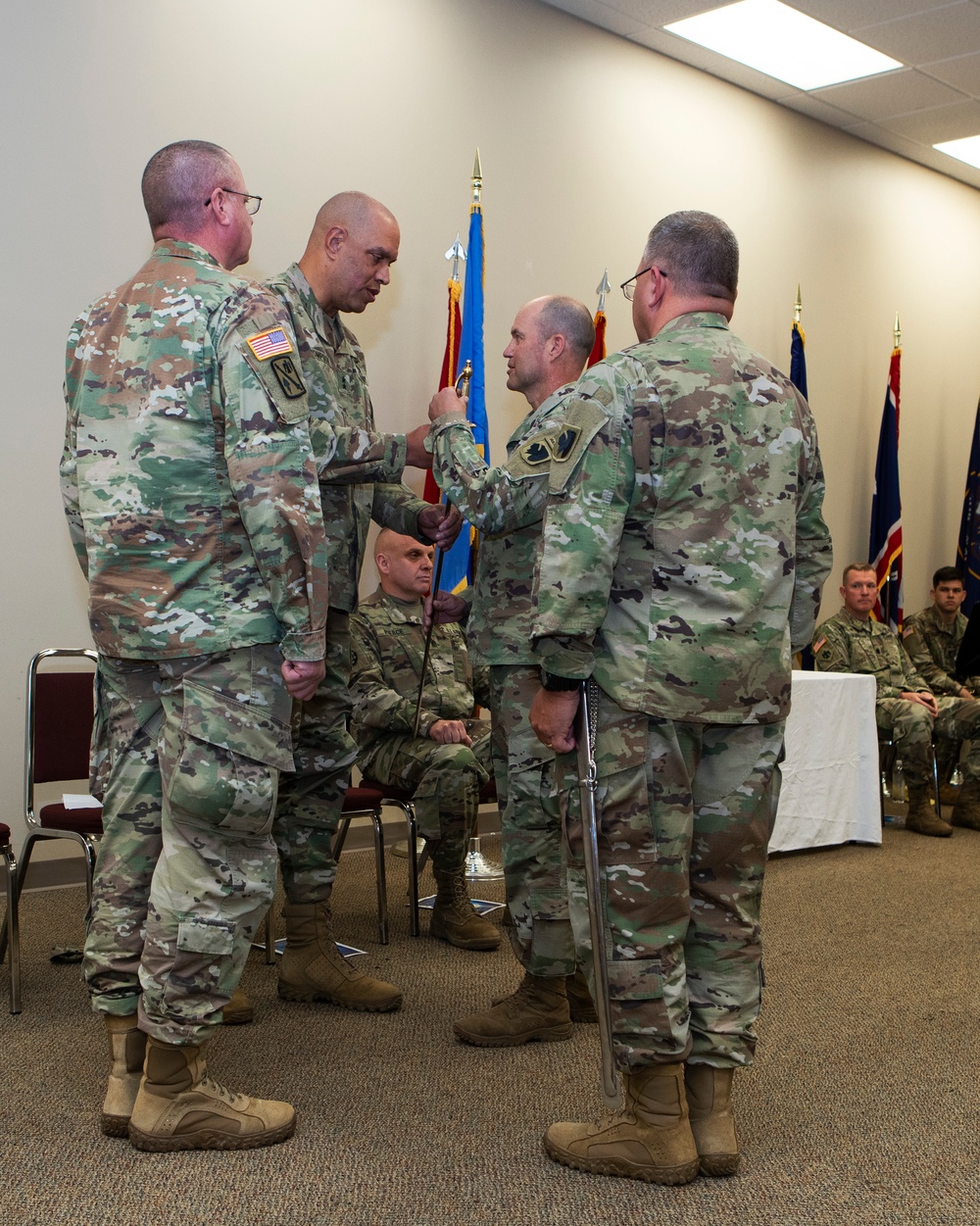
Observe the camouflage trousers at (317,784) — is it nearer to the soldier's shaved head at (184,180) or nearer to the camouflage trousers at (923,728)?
the soldier's shaved head at (184,180)

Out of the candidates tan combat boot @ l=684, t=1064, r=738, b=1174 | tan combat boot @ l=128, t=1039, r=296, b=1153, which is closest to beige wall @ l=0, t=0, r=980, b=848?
tan combat boot @ l=128, t=1039, r=296, b=1153

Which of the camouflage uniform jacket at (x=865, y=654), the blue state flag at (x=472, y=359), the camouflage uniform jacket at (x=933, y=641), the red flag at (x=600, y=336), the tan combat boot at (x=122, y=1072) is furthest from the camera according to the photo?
the camouflage uniform jacket at (x=933, y=641)

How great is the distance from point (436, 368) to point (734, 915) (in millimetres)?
3623

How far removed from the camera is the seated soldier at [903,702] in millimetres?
5773

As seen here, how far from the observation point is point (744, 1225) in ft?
6.34

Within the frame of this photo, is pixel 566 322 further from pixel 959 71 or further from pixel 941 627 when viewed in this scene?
pixel 941 627

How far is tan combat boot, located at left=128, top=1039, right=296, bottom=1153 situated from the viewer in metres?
2.13

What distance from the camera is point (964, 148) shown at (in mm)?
7738

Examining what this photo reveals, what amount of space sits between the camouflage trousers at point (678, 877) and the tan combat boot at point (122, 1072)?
34.2 inches

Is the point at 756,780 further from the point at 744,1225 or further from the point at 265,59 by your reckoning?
the point at 265,59

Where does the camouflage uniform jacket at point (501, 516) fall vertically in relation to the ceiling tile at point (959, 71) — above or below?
below

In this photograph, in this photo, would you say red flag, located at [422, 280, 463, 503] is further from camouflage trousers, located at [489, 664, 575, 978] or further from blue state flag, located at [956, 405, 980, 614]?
blue state flag, located at [956, 405, 980, 614]

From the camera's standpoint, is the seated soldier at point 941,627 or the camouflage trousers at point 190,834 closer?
the camouflage trousers at point 190,834

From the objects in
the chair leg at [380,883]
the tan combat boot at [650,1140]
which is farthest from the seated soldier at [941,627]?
the tan combat boot at [650,1140]
